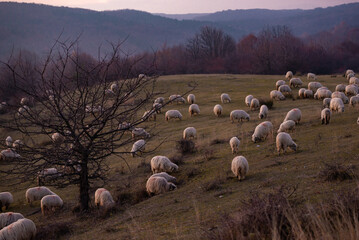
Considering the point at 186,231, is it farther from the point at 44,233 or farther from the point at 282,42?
the point at 282,42

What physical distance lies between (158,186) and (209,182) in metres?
1.80

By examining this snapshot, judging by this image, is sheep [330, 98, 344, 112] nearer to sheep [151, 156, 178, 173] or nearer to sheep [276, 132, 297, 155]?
sheep [276, 132, 297, 155]

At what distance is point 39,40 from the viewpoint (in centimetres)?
14150

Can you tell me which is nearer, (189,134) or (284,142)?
(284,142)

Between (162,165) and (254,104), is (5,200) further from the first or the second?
(254,104)

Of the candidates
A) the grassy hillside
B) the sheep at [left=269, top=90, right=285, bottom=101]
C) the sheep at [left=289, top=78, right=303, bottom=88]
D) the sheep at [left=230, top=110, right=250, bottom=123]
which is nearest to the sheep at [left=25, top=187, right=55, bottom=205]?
the grassy hillside

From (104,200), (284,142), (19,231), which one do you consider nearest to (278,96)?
(284,142)

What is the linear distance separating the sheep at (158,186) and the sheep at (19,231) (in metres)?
3.86

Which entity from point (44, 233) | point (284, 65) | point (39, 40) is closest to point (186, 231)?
point (44, 233)

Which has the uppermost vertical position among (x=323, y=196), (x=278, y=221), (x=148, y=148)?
(x=278, y=221)

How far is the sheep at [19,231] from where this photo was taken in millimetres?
8977

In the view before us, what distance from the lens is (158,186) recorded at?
11.9 meters

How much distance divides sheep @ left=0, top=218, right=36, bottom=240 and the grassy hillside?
75 centimetres

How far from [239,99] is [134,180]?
61.5 feet
